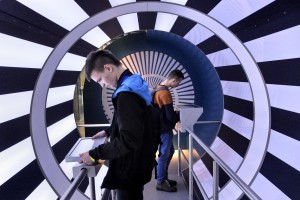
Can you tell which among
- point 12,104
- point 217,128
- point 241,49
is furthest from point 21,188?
point 217,128

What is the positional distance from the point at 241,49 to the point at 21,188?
181 centimetres

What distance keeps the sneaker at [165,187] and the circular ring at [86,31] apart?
34.5 inches

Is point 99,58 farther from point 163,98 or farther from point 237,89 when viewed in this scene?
point 237,89

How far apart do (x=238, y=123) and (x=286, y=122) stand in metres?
0.90

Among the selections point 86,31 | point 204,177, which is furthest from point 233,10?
point 204,177

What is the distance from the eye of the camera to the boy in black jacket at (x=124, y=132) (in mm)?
1150

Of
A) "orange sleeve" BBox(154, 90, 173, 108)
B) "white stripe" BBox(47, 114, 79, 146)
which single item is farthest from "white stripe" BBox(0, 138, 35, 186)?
"orange sleeve" BBox(154, 90, 173, 108)

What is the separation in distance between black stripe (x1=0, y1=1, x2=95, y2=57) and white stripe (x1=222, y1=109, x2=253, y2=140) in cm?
169

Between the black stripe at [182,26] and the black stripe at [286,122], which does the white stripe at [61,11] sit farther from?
the black stripe at [286,122]

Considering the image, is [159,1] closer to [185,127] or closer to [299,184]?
[185,127]

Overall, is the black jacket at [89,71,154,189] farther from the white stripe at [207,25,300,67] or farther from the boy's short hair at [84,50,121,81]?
the white stripe at [207,25,300,67]

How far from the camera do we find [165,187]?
8.67 feet

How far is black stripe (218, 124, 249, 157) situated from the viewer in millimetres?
2255

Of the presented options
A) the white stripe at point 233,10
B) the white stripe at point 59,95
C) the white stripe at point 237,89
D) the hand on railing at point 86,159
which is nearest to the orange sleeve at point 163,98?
the white stripe at point 237,89
